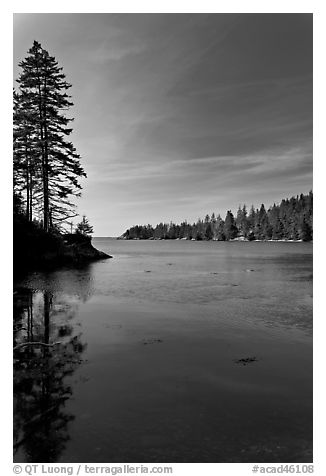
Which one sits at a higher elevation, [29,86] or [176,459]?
[29,86]

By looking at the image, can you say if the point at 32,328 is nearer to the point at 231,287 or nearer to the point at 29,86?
the point at 231,287

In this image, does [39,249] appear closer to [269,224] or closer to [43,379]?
[43,379]

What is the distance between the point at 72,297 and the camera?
15.1m

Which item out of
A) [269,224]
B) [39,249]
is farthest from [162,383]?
[269,224]

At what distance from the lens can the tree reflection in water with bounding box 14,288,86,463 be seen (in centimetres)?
477

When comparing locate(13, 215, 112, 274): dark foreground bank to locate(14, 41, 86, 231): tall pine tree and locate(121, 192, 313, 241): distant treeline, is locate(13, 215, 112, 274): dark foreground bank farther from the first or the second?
locate(121, 192, 313, 241): distant treeline

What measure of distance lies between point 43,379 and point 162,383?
2.39m

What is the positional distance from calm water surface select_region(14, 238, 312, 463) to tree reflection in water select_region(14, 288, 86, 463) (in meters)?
0.02

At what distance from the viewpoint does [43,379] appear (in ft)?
21.6

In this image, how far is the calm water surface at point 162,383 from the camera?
4.68 m

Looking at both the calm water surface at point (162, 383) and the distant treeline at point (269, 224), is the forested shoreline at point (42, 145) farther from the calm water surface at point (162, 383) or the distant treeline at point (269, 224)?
the distant treeline at point (269, 224)
